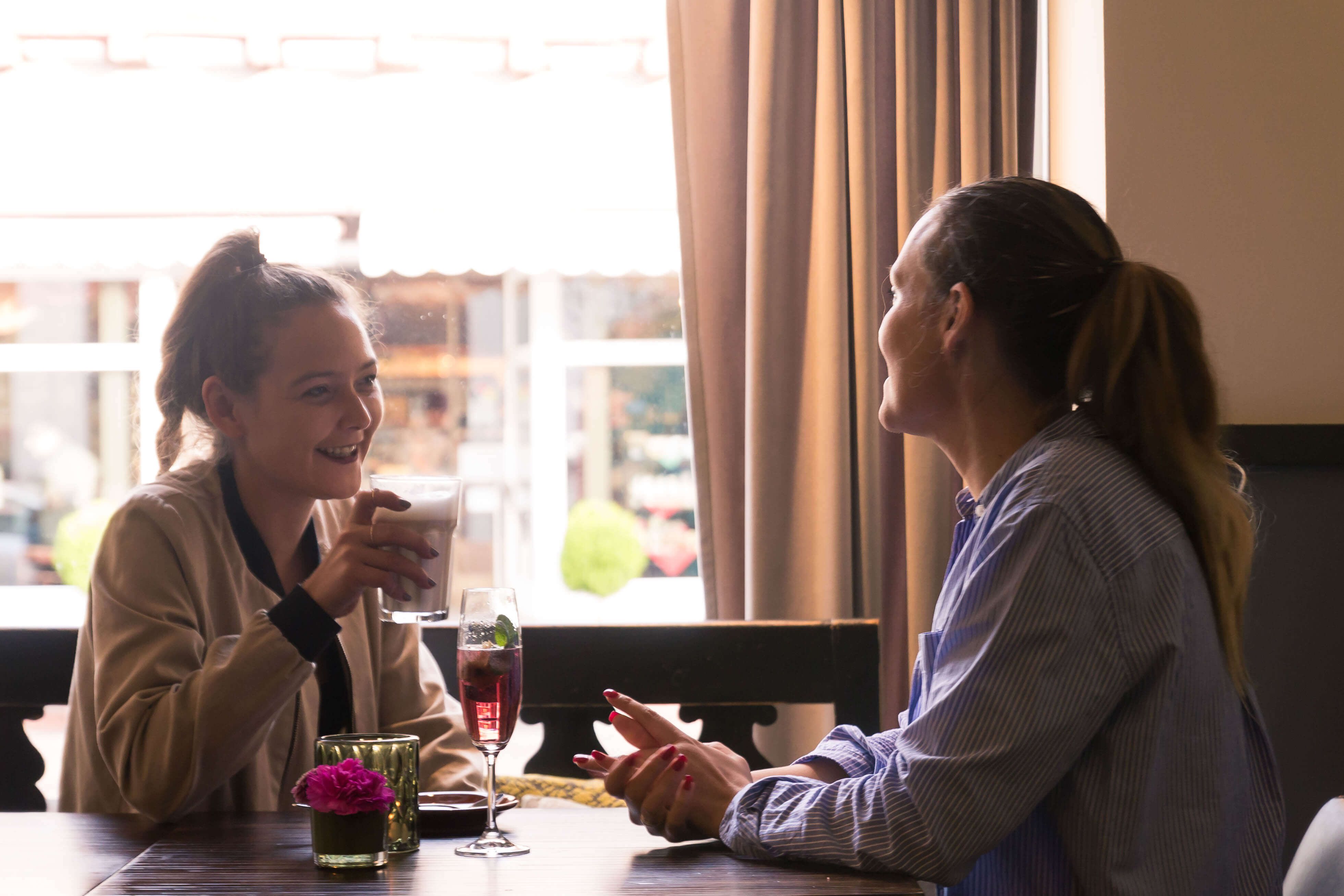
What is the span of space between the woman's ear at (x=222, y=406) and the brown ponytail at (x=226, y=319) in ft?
0.03

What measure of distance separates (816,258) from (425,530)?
1589 mm

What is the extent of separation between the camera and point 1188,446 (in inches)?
42.8

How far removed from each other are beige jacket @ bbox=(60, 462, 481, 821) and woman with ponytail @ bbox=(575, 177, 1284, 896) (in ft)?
1.42

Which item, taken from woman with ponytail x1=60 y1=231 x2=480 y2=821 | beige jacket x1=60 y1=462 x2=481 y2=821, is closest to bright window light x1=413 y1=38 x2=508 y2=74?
woman with ponytail x1=60 y1=231 x2=480 y2=821

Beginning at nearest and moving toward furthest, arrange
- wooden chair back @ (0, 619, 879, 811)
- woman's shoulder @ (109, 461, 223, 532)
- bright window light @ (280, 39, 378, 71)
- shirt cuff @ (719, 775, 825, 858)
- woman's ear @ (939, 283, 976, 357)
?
shirt cuff @ (719, 775, 825, 858)
woman's ear @ (939, 283, 976, 357)
woman's shoulder @ (109, 461, 223, 532)
wooden chair back @ (0, 619, 879, 811)
bright window light @ (280, 39, 378, 71)

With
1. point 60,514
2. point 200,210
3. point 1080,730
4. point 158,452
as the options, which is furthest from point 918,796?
point 60,514

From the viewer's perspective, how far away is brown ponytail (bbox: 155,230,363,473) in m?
1.63

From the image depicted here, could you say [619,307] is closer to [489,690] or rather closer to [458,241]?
[458,241]

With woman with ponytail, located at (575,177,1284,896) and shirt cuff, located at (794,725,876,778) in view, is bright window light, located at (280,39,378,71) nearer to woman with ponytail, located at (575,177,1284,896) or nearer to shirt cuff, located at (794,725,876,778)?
woman with ponytail, located at (575,177,1284,896)

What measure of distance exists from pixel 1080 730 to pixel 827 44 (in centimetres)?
208

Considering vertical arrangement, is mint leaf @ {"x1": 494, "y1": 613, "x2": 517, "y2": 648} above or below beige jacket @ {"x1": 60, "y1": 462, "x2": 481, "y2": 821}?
above

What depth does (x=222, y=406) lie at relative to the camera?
166 cm

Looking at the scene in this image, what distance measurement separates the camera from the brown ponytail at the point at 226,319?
5.36 ft

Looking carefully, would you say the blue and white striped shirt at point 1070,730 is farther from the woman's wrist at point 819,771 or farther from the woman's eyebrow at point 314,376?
the woman's eyebrow at point 314,376
